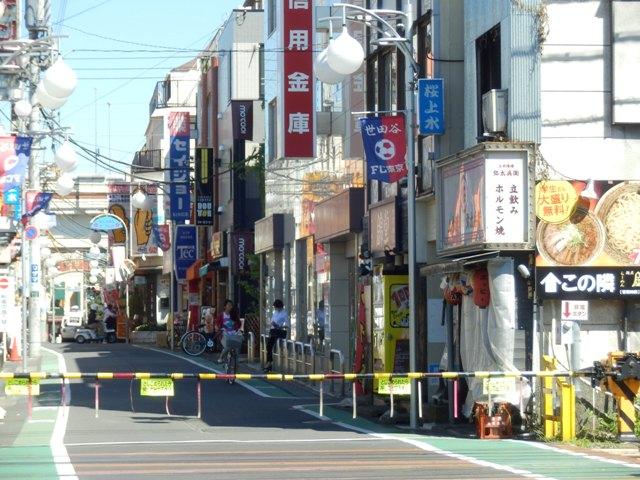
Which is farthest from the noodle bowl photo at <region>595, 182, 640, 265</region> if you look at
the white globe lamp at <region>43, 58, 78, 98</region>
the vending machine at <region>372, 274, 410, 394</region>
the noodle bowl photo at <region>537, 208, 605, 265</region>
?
the white globe lamp at <region>43, 58, 78, 98</region>

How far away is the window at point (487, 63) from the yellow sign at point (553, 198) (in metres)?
2.35

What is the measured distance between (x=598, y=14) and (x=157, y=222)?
197ft

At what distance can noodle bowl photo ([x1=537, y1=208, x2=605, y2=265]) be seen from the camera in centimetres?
2134

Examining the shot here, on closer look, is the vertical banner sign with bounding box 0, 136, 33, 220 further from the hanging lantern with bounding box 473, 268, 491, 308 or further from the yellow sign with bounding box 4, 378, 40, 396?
the hanging lantern with bounding box 473, 268, 491, 308

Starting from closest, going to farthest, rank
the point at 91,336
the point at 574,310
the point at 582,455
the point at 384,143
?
the point at 582,455
the point at 574,310
the point at 384,143
the point at 91,336

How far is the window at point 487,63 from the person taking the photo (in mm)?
23094

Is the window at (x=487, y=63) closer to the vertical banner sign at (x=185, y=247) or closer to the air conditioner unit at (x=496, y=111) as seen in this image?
the air conditioner unit at (x=496, y=111)

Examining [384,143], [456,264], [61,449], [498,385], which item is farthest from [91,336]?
[61,449]

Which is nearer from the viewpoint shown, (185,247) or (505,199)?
(505,199)

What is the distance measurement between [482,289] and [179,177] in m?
38.7

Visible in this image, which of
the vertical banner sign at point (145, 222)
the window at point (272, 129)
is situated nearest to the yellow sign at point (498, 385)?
the window at point (272, 129)

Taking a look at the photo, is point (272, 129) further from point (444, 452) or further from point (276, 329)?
point (444, 452)

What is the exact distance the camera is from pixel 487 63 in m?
23.8

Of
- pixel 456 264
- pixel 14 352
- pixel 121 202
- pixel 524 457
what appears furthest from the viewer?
pixel 121 202
